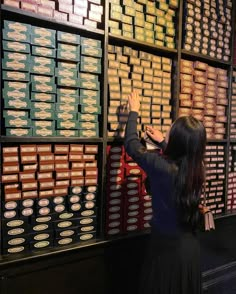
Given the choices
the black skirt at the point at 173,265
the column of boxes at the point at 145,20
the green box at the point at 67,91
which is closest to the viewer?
the black skirt at the point at 173,265

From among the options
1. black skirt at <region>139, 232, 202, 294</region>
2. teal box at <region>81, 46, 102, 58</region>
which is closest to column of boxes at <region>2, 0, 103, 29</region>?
teal box at <region>81, 46, 102, 58</region>

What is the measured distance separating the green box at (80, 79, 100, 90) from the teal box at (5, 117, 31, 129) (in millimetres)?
386

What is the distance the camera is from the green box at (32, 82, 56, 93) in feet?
5.57

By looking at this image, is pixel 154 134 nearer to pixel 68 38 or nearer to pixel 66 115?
pixel 66 115

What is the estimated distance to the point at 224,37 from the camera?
2557mm

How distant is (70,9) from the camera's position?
1.78m

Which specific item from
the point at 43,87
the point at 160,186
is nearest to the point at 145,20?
the point at 43,87

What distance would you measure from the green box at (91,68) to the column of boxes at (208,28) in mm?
747

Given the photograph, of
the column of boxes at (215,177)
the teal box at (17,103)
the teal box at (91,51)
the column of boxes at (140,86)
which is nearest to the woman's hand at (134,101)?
the column of boxes at (140,86)

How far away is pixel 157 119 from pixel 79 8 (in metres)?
0.86

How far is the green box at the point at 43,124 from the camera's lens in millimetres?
1723

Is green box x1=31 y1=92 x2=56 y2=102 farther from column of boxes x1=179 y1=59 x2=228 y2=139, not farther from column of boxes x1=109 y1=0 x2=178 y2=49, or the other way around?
column of boxes x1=179 y1=59 x2=228 y2=139

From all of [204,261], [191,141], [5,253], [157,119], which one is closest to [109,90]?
[157,119]

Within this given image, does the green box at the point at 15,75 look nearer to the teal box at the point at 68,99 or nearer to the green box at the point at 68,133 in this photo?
the teal box at the point at 68,99
